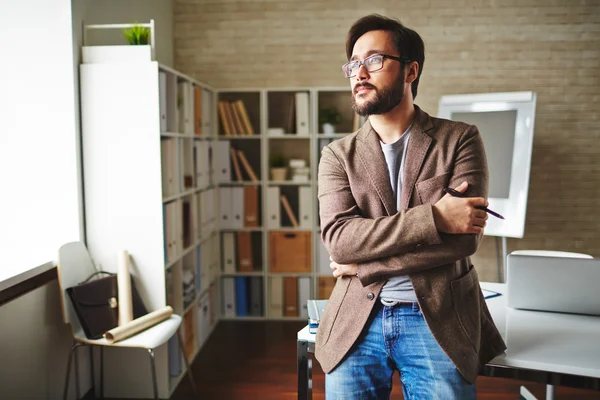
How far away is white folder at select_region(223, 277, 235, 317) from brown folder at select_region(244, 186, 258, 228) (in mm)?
569

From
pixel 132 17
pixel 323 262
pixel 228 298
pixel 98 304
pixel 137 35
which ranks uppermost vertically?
pixel 132 17

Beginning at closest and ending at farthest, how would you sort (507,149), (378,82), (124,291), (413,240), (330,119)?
(413,240), (378,82), (124,291), (507,149), (330,119)

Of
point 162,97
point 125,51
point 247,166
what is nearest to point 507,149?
point 247,166

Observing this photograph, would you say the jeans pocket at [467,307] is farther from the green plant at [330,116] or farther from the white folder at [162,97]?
the green plant at [330,116]

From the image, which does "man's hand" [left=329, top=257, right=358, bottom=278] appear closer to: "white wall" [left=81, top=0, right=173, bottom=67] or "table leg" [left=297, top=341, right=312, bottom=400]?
"table leg" [left=297, top=341, right=312, bottom=400]

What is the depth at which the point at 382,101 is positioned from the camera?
68.2 inches

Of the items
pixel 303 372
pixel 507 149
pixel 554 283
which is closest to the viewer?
pixel 303 372

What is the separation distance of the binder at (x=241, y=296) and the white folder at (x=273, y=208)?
1.78ft

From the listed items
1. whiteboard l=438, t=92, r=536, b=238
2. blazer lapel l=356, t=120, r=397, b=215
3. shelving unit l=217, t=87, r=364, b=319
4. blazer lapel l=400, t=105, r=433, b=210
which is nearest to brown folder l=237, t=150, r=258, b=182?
shelving unit l=217, t=87, r=364, b=319

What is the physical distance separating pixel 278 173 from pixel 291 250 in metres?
0.69

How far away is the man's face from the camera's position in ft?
5.68

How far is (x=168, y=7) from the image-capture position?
192 inches

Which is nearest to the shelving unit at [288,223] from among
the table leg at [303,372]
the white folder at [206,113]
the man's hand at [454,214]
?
the white folder at [206,113]

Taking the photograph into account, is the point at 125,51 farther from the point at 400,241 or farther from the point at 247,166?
the point at 400,241
